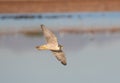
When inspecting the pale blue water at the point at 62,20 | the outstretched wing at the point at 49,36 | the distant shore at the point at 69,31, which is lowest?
the outstretched wing at the point at 49,36

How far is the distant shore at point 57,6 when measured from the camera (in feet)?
7.15

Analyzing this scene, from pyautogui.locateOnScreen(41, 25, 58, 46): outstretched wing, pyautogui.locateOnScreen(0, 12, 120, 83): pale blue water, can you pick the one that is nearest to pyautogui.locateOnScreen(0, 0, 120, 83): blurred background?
pyautogui.locateOnScreen(0, 12, 120, 83): pale blue water

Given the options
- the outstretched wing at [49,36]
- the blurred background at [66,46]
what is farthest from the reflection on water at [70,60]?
the outstretched wing at [49,36]

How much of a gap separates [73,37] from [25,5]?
43 centimetres

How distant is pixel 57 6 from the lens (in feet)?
7.20

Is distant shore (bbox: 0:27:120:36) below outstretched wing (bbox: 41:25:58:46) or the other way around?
the other way around

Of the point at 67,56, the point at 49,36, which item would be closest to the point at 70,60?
the point at 67,56

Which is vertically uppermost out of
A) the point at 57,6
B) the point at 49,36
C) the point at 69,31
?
the point at 57,6

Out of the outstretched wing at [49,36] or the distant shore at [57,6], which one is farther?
the distant shore at [57,6]

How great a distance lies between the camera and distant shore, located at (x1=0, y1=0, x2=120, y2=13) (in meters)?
2.18

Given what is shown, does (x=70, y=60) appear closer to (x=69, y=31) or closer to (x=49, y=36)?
(x=69, y=31)

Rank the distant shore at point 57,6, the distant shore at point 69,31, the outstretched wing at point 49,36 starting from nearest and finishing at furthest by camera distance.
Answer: the outstretched wing at point 49,36, the distant shore at point 57,6, the distant shore at point 69,31

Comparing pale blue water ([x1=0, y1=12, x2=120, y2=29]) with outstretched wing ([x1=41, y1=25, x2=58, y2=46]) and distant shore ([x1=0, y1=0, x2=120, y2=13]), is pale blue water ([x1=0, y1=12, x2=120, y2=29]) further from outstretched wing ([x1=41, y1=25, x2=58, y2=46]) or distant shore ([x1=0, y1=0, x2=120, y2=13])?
outstretched wing ([x1=41, y1=25, x2=58, y2=46])

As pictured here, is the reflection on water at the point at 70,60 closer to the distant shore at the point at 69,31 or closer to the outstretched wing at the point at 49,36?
the distant shore at the point at 69,31
